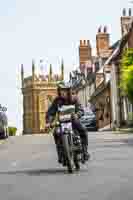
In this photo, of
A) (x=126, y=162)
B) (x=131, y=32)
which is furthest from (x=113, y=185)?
(x=131, y=32)

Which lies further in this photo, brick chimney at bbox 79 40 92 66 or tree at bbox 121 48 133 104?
brick chimney at bbox 79 40 92 66

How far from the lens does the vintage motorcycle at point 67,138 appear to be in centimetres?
1395

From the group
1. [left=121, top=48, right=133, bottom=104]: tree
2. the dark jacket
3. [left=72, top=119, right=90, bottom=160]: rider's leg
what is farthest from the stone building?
the dark jacket

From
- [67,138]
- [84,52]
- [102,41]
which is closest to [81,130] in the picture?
[67,138]

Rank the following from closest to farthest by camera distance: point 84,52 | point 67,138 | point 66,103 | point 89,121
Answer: point 67,138 → point 66,103 → point 89,121 → point 84,52

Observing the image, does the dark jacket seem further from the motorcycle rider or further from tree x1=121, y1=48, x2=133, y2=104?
tree x1=121, y1=48, x2=133, y2=104

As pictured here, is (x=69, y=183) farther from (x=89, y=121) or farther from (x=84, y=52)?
(x=84, y=52)

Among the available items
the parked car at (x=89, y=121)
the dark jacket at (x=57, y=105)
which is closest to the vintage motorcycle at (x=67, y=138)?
the dark jacket at (x=57, y=105)

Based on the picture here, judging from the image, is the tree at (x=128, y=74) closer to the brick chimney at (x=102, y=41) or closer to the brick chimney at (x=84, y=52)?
the brick chimney at (x=102, y=41)

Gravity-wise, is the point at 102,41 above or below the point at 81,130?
above

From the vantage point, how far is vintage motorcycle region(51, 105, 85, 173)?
1395cm

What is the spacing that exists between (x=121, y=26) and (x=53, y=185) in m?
73.7

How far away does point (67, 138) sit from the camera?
1403 centimetres

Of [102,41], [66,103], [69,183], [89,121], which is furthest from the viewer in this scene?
[102,41]
